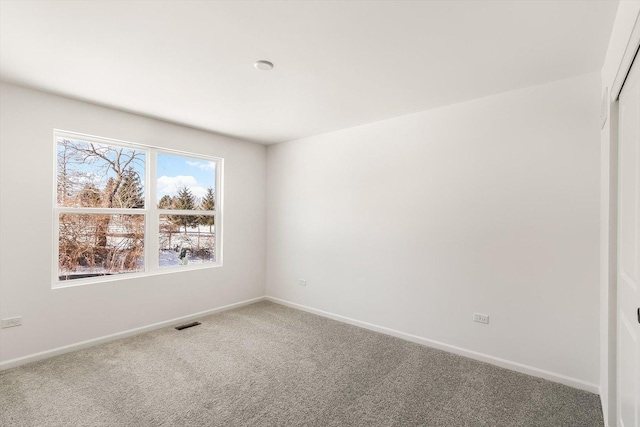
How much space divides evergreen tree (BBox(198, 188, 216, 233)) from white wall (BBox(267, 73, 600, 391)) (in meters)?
1.44

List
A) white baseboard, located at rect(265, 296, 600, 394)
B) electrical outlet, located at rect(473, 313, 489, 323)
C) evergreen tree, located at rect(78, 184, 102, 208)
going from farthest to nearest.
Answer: evergreen tree, located at rect(78, 184, 102, 208) < electrical outlet, located at rect(473, 313, 489, 323) < white baseboard, located at rect(265, 296, 600, 394)

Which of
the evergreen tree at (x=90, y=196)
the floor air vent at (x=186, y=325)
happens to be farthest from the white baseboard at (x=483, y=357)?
the evergreen tree at (x=90, y=196)

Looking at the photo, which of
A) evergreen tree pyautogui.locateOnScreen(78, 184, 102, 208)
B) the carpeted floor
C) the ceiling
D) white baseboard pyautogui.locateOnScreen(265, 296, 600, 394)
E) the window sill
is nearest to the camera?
the ceiling

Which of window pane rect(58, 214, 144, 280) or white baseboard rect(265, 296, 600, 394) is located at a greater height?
window pane rect(58, 214, 144, 280)

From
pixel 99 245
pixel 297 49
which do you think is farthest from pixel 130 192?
pixel 297 49

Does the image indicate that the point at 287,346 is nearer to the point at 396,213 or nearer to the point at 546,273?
the point at 396,213

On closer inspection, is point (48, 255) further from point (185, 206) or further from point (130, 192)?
point (185, 206)

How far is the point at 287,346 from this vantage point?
3.28 metres

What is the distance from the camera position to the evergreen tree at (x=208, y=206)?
14.6 ft

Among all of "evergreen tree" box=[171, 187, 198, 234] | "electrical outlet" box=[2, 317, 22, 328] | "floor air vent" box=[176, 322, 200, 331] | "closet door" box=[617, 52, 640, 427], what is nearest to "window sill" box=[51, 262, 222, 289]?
"electrical outlet" box=[2, 317, 22, 328]

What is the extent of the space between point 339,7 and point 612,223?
6.78ft

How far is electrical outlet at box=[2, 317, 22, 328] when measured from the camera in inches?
108

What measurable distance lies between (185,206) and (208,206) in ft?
1.10

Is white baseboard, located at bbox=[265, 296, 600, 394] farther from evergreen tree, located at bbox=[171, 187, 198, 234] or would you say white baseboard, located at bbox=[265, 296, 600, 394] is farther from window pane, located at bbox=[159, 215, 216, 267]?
evergreen tree, located at bbox=[171, 187, 198, 234]
